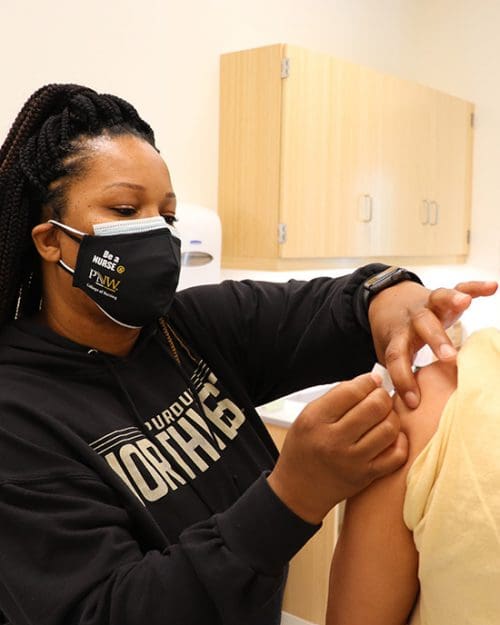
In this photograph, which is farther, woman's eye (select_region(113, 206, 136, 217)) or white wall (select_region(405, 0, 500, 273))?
white wall (select_region(405, 0, 500, 273))

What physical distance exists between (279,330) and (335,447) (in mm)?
623

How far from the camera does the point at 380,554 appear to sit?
2.98ft

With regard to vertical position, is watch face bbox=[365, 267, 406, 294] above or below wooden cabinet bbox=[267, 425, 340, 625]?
above

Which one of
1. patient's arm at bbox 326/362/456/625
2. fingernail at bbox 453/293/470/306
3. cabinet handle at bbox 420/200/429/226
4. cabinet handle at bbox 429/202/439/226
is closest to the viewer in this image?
patient's arm at bbox 326/362/456/625

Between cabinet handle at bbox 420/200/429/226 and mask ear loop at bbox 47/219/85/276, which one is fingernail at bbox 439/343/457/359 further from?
cabinet handle at bbox 420/200/429/226

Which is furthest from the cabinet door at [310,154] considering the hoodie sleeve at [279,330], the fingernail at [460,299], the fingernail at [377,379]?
the fingernail at [377,379]

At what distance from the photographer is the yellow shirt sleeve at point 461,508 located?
2.58 feet

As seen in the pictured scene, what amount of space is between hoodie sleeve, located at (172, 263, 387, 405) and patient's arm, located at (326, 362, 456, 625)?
0.43 metres

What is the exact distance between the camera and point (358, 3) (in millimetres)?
3607

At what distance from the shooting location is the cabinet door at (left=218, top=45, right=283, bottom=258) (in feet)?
8.94

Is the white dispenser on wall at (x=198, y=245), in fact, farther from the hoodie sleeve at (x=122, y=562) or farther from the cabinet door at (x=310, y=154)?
the hoodie sleeve at (x=122, y=562)

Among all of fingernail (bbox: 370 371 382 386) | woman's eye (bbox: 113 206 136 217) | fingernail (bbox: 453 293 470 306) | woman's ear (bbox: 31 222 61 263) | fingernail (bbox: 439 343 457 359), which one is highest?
woman's eye (bbox: 113 206 136 217)

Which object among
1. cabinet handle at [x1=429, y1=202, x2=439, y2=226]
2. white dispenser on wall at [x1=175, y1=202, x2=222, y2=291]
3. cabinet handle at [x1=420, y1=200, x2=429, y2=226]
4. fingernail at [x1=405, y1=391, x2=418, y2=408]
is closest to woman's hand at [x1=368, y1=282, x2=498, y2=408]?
fingernail at [x1=405, y1=391, x2=418, y2=408]

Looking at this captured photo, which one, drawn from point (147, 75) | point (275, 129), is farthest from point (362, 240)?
point (147, 75)
